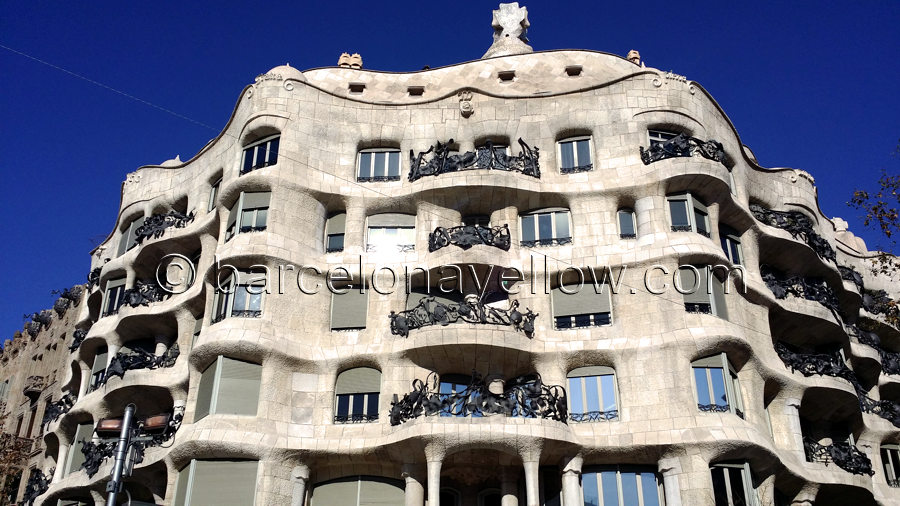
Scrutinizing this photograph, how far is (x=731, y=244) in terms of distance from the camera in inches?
1249

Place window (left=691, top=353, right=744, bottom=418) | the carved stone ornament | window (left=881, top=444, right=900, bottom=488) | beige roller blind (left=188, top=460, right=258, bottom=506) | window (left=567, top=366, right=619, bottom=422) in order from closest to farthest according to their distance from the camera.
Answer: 1. beige roller blind (left=188, top=460, right=258, bottom=506)
2. window (left=691, top=353, right=744, bottom=418)
3. window (left=567, top=366, right=619, bottom=422)
4. the carved stone ornament
5. window (left=881, top=444, right=900, bottom=488)

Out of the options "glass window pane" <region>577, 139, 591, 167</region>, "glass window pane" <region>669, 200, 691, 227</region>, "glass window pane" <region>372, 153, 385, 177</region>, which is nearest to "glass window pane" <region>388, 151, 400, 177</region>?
"glass window pane" <region>372, 153, 385, 177</region>

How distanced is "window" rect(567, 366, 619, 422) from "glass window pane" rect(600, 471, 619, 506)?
1613 mm

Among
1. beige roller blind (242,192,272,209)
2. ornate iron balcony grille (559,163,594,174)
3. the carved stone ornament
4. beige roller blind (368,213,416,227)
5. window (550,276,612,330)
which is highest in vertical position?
the carved stone ornament

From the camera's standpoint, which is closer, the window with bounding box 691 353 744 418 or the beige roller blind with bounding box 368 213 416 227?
the window with bounding box 691 353 744 418

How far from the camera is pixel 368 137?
107 ft

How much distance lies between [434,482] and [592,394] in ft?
18.8

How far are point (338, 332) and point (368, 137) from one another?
7.53 meters

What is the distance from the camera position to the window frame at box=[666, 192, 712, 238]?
1168 inches

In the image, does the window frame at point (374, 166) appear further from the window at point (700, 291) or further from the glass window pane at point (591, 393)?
the window at point (700, 291)

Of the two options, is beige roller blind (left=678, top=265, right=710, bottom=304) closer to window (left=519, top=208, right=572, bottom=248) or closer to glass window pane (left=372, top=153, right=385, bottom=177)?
window (left=519, top=208, right=572, bottom=248)

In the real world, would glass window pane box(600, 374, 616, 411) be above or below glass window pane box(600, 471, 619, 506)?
above

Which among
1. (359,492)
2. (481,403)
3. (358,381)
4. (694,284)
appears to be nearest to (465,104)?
(694,284)

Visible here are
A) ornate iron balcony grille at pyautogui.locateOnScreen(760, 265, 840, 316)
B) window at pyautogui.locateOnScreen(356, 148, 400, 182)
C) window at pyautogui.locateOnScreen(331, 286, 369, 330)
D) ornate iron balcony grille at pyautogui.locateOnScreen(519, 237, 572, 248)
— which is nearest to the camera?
window at pyautogui.locateOnScreen(331, 286, 369, 330)
